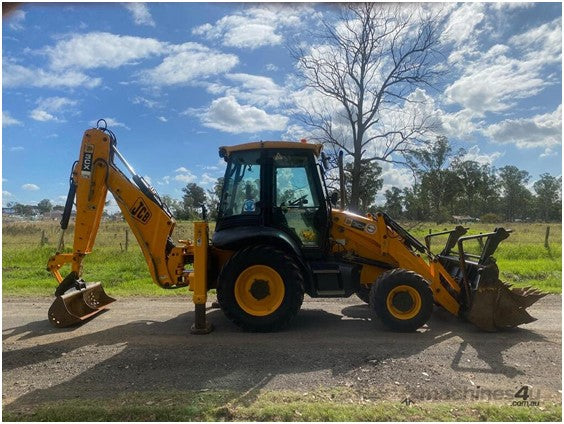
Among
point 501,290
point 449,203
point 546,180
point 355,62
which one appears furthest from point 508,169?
point 501,290

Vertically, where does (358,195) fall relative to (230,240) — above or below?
above

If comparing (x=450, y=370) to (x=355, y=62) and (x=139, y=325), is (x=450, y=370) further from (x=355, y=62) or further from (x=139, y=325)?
(x=355, y=62)

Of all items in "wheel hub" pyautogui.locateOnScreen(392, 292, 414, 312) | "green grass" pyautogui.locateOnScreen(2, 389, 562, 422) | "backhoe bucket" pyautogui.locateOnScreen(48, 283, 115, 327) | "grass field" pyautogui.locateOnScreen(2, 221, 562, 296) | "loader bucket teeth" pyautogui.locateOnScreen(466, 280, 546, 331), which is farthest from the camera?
"grass field" pyautogui.locateOnScreen(2, 221, 562, 296)

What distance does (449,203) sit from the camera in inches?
2281

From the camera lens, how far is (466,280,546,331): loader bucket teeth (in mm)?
5945

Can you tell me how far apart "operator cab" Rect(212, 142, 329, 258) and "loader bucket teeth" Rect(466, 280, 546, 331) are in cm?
229

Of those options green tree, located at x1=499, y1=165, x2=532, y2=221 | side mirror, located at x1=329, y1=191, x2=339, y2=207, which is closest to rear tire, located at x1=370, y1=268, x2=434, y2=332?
side mirror, located at x1=329, y1=191, x2=339, y2=207

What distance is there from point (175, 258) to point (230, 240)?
1.07 meters

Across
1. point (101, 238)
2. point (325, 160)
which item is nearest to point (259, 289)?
point (325, 160)

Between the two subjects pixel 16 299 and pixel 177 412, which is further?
pixel 16 299

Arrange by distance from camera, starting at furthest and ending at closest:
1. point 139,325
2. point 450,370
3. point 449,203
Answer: point 449,203 < point 139,325 < point 450,370

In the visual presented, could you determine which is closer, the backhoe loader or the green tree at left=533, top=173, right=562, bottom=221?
the backhoe loader

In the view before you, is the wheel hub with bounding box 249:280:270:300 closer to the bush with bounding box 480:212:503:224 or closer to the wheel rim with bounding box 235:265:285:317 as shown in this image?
the wheel rim with bounding box 235:265:285:317

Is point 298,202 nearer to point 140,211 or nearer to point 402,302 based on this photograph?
point 402,302
